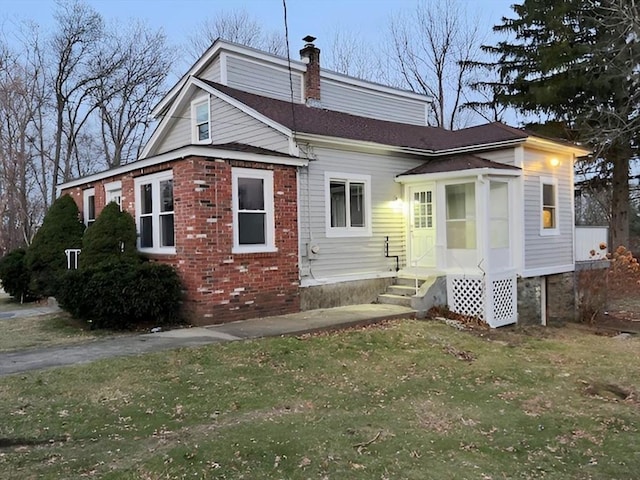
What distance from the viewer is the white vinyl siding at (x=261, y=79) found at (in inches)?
541

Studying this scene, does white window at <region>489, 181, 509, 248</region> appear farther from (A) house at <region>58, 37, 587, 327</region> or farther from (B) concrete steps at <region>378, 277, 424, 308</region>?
(B) concrete steps at <region>378, 277, 424, 308</region>

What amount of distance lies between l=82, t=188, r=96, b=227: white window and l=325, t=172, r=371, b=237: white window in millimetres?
6252

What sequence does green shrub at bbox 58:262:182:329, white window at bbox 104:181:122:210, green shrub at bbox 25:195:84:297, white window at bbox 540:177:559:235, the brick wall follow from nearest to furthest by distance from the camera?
green shrub at bbox 58:262:182:329, the brick wall, white window at bbox 104:181:122:210, green shrub at bbox 25:195:84:297, white window at bbox 540:177:559:235

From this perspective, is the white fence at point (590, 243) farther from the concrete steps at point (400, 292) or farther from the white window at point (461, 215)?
the concrete steps at point (400, 292)

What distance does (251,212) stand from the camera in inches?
387

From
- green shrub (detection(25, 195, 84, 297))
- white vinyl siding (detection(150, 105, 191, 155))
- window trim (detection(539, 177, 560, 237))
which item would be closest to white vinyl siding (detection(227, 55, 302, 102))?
white vinyl siding (detection(150, 105, 191, 155))

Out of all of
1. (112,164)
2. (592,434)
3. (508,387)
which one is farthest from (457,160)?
(112,164)

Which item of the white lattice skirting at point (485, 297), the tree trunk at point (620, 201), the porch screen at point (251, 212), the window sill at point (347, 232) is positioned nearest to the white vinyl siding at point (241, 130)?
the porch screen at point (251, 212)

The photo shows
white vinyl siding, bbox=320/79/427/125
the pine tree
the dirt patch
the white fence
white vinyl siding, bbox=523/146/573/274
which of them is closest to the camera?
the dirt patch

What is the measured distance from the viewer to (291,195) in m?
10.4

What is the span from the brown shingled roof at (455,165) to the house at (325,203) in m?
0.07

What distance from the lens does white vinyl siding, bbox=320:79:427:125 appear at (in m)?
15.1

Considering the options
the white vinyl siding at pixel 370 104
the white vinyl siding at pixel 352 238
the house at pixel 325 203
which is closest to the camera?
the house at pixel 325 203

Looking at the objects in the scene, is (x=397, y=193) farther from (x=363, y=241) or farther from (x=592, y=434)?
(x=592, y=434)
